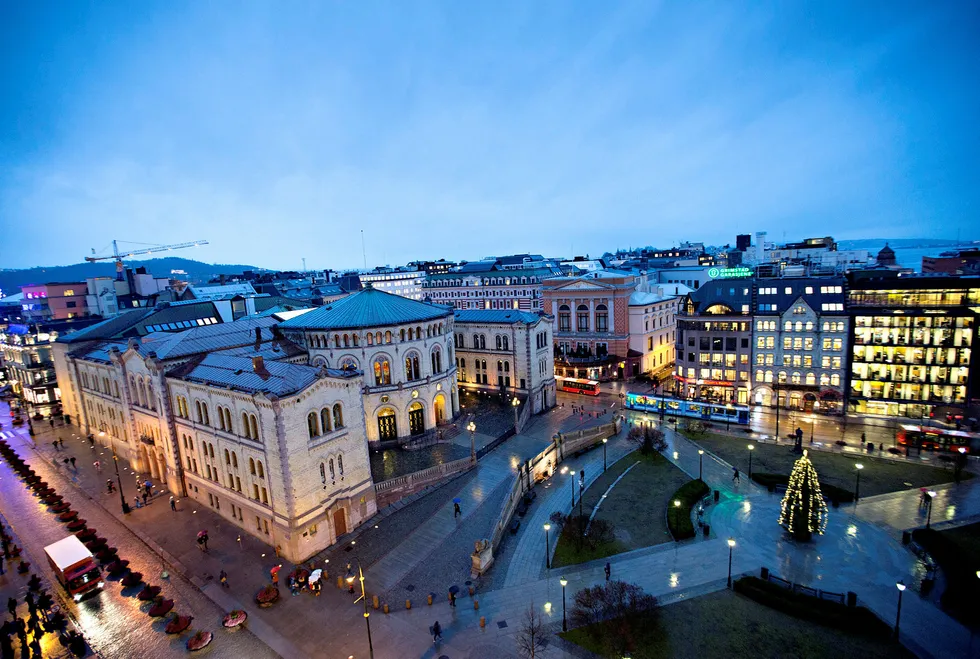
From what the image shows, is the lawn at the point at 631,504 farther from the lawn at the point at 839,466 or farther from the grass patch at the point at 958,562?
the grass patch at the point at 958,562

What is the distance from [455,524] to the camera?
4256 centimetres

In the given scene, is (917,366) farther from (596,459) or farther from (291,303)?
(291,303)

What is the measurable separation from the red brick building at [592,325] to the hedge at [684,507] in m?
41.7

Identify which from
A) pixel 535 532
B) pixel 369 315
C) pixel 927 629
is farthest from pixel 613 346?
pixel 927 629

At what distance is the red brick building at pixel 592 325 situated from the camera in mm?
89625

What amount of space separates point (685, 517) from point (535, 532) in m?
13.0

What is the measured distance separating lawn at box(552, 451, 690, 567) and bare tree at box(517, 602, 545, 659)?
626 centimetres

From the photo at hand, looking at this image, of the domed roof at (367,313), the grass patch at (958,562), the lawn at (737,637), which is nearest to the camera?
the lawn at (737,637)

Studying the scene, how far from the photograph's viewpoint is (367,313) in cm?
6075

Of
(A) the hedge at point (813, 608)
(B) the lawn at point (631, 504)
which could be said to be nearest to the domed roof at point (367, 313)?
(B) the lawn at point (631, 504)

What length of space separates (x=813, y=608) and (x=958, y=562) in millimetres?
12616

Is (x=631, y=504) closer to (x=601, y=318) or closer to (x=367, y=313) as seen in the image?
(x=367, y=313)

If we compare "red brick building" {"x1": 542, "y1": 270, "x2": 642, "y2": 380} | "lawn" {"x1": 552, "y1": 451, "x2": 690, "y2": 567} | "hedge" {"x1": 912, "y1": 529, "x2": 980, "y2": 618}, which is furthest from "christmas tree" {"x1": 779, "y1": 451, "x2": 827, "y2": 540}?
"red brick building" {"x1": 542, "y1": 270, "x2": 642, "y2": 380}

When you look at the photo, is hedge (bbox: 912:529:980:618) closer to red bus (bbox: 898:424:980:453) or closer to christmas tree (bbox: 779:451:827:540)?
christmas tree (bbox: 779:451:827:540)
